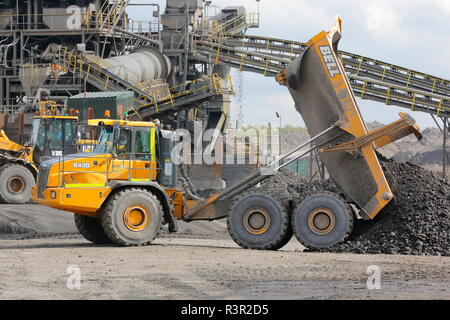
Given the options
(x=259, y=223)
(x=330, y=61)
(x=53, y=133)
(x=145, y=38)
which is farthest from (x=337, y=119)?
(x=145, y=38)

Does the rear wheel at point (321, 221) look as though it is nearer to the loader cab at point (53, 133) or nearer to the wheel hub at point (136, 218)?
the wheel hub at point (136, 218)

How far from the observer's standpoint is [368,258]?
17422 mm

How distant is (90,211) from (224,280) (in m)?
5.20

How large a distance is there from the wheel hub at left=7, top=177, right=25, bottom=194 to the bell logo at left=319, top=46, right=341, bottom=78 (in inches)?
522

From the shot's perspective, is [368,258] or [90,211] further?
[90,211]

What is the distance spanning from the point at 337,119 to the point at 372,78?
2677 centimetres

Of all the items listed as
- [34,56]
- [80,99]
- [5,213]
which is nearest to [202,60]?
[34,56]

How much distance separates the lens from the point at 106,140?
19422 mm

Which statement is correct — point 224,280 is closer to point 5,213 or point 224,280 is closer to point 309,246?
point 309,246

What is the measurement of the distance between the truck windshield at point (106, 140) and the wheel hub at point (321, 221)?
14.2 feet

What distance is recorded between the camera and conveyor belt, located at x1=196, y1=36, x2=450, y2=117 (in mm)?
38094

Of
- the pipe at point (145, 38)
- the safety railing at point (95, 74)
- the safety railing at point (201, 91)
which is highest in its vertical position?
the pipe at point (145, 38)

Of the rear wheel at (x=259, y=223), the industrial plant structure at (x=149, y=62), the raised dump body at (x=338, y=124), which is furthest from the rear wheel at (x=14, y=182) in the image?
the raised dump body at (x=338, y=124)

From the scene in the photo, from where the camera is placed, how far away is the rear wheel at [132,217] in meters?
18.8
